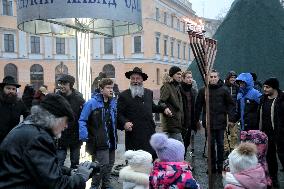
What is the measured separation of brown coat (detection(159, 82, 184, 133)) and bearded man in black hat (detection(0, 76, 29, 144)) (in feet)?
7.96

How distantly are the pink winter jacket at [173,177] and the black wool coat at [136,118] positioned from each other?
237 cm

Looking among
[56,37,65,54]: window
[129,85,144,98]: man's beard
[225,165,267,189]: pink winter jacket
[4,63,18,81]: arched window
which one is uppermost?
[56,37,65,54]: window

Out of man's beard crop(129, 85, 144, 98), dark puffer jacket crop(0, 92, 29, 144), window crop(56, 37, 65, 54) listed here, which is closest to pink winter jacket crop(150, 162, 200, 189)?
man's beard crop(129, 85, 144, 98)

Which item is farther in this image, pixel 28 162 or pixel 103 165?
pixel 103 165

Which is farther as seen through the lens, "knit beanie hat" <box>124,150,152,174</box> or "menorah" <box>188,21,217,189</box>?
"menorah" <box>188,21,217,189</box>

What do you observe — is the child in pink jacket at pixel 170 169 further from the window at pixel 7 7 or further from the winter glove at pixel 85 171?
the window at pixel 7 7

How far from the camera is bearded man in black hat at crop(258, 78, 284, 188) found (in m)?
6.05

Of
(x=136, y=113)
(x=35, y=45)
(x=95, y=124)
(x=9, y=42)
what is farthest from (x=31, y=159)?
(x=35, y=45)

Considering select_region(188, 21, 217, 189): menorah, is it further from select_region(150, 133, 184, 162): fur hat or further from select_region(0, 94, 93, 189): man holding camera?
select_region(0, 94, 93, 189): man holding camera

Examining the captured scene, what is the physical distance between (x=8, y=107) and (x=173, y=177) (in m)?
3.55

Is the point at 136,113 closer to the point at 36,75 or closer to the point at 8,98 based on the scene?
the point at 8,98

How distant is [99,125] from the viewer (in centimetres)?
581

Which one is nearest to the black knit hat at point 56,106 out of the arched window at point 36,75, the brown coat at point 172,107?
the brown coat at point 172,107

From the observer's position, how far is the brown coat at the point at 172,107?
6904 millimetres
